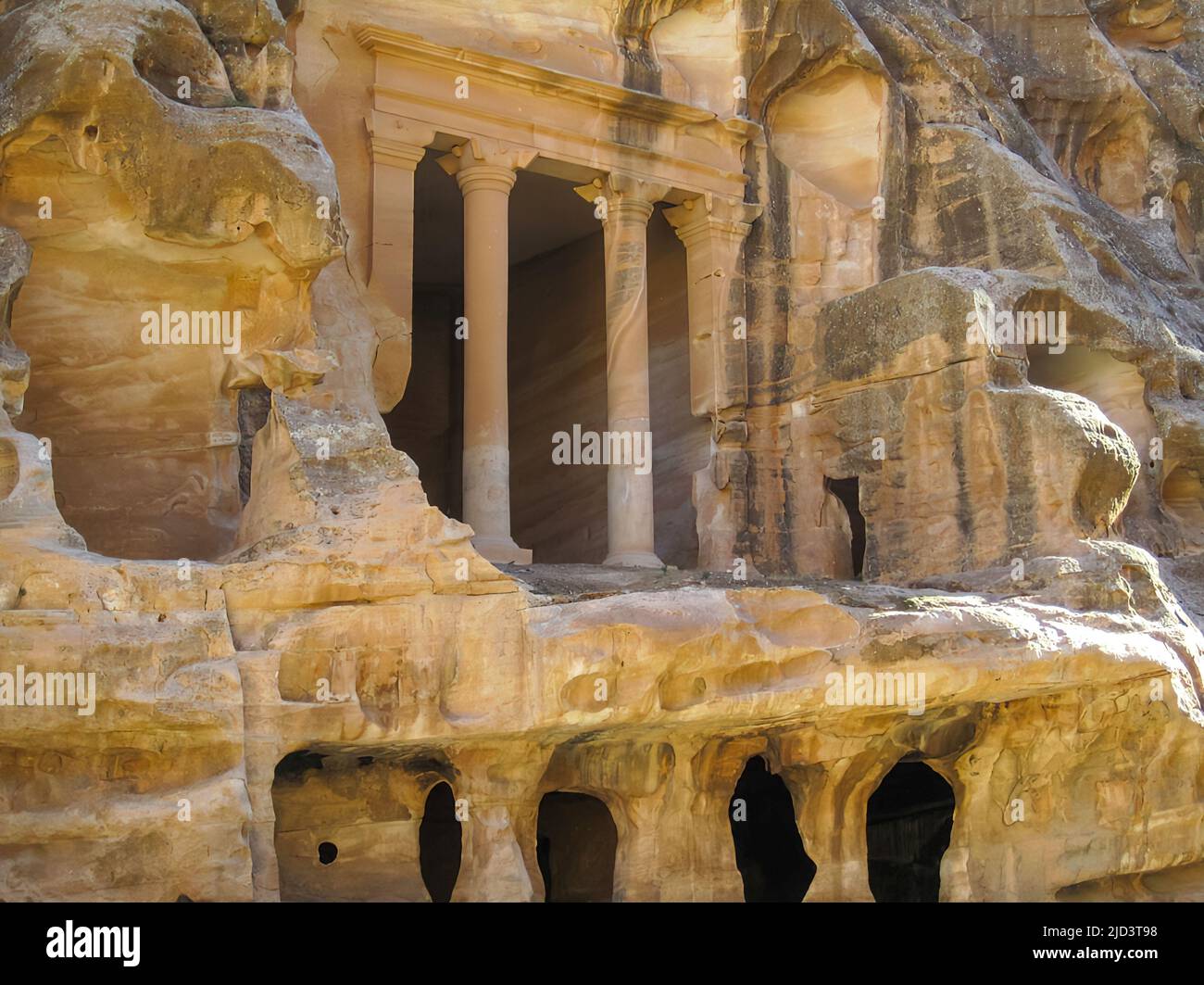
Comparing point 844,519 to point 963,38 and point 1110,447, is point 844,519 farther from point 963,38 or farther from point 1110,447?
point 963,38

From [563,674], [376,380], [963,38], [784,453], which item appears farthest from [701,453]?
→ [563,674]

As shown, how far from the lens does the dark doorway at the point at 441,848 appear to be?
45.4 ft

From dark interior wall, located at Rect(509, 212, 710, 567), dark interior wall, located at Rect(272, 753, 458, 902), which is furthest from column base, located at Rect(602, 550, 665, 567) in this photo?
dark interior wall, located at Rect(272, 753, 458, 902)

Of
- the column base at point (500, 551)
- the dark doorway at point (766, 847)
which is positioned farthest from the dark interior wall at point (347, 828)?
the dark doorway at point (766, 847)

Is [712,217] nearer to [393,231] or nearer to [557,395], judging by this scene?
[557,395]

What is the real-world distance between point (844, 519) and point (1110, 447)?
285 centimetres

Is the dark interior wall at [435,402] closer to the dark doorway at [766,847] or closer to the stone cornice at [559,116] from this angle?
the stone cornice at [559,116]

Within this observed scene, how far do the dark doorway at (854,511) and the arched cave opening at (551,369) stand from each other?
4.28ft

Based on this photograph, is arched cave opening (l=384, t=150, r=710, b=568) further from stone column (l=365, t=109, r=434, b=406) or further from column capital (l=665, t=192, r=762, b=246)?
stone column (l=365, t=109, r=434, b=406)

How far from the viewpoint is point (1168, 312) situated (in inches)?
Result: 619

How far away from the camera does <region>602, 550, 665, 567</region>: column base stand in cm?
1527

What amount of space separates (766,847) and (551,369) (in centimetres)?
586

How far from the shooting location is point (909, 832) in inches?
630

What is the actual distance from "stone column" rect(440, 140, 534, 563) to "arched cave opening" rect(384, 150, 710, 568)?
63cm
